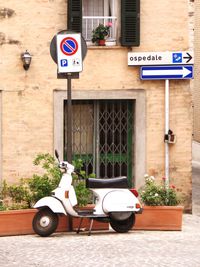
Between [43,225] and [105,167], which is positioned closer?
[43,225]

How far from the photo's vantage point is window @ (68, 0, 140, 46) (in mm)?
18438

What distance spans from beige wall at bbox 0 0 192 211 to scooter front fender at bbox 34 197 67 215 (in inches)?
169

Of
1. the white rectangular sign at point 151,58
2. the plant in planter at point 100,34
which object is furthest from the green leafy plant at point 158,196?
the plant in planter at point 100,34

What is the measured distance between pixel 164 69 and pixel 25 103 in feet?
9.40

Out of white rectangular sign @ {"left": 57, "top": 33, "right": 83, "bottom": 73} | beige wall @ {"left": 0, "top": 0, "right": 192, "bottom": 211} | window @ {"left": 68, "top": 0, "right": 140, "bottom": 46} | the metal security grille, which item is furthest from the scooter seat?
window @ {"left": 68, "top": 0, "right": 140, "bottom": 46}

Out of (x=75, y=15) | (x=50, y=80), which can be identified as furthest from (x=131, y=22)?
(x=50, y=80)

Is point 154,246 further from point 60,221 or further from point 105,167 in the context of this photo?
point 105,167

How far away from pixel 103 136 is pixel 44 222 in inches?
203

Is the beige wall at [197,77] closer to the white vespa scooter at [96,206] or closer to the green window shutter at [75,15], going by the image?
the green window shutter at [75,15]

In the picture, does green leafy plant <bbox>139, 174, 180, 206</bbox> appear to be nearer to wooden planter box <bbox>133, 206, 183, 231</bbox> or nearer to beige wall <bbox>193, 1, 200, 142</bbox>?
wooden planter box <bbox>133, 206, 183, 231</bbox>

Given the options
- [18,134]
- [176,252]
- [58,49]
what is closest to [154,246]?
[176,252]

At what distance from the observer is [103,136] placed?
62.6 feet

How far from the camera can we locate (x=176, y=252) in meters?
12.2

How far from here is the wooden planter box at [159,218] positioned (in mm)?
15297
